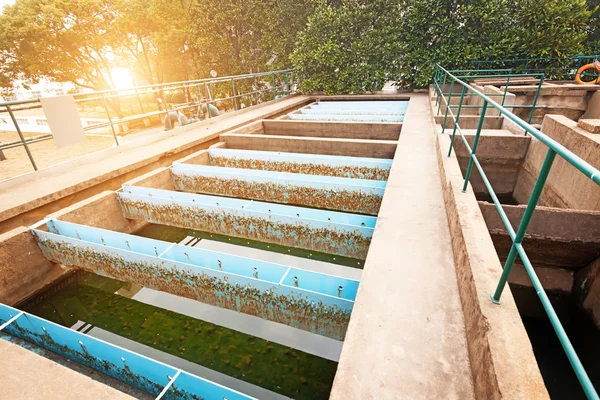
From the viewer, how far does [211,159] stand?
7.02 metres

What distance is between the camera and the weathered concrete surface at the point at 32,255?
4.09 m

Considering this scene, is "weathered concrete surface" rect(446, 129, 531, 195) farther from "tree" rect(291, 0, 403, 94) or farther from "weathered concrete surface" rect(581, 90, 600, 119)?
"tree" rect(291, 0, 403, 94)

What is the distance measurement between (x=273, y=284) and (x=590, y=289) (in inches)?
168

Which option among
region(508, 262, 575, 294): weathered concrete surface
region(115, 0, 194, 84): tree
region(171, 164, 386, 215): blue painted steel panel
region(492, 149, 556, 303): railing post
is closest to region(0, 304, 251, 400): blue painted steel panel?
region(492, 149, 556, 303): railing post

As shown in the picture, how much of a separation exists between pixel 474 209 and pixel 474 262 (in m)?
0.98

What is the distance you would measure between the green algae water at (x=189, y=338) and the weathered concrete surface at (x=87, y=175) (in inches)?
52.8

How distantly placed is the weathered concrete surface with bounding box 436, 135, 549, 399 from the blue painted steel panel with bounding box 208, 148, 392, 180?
280cm

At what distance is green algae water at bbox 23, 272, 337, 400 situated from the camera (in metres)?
3.32

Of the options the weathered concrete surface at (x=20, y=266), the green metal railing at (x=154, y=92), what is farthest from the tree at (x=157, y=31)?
the weathered concrete surface at (x=20, y=266)

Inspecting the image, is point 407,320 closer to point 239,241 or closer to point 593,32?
point 239,241

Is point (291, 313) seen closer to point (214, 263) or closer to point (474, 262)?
point (214, 263)

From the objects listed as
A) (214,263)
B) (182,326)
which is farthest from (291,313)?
(182,326)

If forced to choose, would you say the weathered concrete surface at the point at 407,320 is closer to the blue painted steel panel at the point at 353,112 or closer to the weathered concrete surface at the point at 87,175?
the weathered concrete surface at the point at 87,175

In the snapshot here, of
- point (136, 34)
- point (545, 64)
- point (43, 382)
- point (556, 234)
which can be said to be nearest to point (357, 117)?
point (556, 234)
